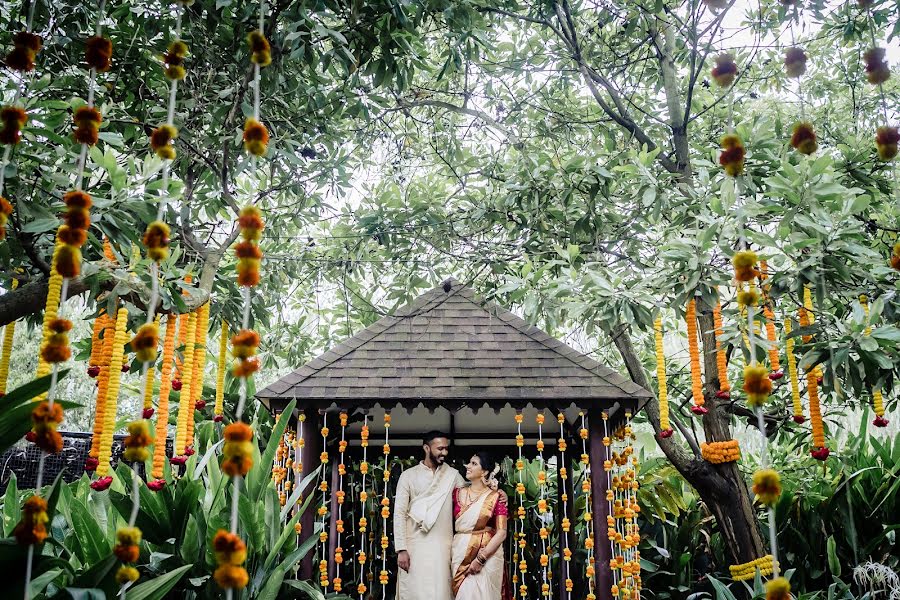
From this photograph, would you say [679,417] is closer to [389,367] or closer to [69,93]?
[389,367]

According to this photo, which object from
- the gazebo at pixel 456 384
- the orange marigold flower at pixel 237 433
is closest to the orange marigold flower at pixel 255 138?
the orange marigold flower at pixel 237 433

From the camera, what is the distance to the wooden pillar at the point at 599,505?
504 centimetres

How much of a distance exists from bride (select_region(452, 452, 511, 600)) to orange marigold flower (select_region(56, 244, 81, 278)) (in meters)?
4.72

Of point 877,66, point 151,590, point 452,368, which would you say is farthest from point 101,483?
point 452,368

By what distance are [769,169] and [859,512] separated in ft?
10.4

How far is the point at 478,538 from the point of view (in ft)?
A: 18.5

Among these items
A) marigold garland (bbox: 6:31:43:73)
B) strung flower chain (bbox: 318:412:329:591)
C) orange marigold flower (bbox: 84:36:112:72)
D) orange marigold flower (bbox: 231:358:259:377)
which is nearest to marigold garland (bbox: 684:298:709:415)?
strung flower chain (bbox: 318:412:329:591)

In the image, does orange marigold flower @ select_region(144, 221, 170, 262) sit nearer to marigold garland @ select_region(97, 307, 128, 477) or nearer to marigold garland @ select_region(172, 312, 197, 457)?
marigold garland @ select_region(97, 307, 128, 477)

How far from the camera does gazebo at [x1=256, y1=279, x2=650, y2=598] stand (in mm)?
5262

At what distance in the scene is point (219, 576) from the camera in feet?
3.96

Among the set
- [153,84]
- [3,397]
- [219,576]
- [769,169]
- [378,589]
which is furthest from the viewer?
[378,589]

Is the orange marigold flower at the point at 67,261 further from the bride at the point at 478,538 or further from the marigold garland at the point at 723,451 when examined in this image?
the bride at the point at 478,538

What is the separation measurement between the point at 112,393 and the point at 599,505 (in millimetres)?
3660

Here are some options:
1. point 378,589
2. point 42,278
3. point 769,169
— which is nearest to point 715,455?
point 769,169
